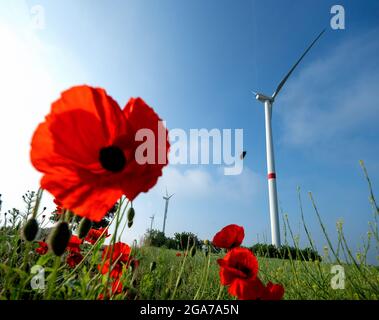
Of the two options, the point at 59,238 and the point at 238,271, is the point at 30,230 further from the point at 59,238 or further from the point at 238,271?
the point at 238,271

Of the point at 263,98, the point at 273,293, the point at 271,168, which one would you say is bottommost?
the point at 273,293

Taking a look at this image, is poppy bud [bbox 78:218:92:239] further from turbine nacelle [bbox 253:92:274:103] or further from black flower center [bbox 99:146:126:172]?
turbine nacelle [bbox 253:92:274:103]

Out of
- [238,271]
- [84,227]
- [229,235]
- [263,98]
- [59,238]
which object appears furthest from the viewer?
[263,98]

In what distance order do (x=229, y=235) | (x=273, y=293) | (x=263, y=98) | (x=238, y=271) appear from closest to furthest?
1. (x=273, y=293)
2. (x=238, y=271)
3. (x=229, y=235)
4. (x=263, y=98)

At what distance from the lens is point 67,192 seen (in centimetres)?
70

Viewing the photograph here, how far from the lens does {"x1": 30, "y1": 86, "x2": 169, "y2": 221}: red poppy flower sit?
2.27ft

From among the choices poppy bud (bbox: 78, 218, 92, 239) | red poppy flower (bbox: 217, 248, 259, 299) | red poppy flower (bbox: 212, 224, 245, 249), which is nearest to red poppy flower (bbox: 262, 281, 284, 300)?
red poppy flower (bbox: 217, 248, 259, 299)

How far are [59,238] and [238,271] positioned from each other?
0.88 metres

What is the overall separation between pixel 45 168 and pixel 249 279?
98 centimetres

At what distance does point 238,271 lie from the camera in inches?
54.1

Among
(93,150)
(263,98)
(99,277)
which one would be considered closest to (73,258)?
(99,277)

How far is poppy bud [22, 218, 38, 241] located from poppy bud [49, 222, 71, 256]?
0.11 metres
